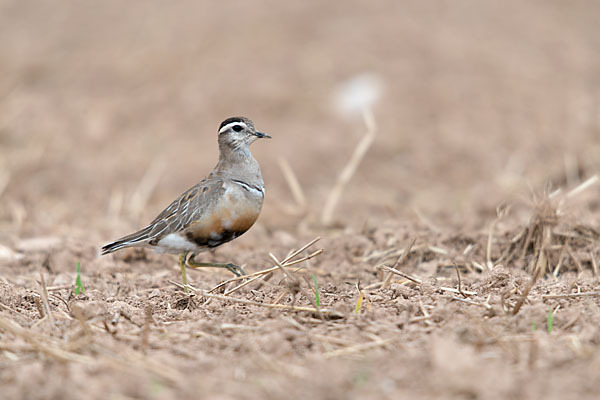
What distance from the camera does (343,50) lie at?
14453 mm

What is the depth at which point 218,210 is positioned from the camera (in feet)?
18.3

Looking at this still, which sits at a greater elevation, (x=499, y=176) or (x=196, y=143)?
(x=196, y=143)

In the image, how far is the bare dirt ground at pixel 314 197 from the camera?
11.5 feet

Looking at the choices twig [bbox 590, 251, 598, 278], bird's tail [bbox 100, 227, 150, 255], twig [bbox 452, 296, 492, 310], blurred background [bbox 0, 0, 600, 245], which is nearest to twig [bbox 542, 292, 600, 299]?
twig [bbox 452, 296, 492, 310]

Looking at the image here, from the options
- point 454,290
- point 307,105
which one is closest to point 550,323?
point 454,290

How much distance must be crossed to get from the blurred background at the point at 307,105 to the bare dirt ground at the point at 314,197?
54mm

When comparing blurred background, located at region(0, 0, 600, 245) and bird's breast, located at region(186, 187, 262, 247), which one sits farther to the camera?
blurred background, located at region(0, 0, 600, 245)

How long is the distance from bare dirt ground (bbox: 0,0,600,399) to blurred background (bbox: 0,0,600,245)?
2.1 inches

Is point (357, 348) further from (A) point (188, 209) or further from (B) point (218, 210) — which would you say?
(A) point (188, 209)

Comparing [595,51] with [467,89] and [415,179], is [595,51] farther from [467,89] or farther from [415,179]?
[415,179]

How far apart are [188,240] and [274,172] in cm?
533

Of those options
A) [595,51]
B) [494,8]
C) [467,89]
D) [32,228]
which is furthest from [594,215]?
[494,8]

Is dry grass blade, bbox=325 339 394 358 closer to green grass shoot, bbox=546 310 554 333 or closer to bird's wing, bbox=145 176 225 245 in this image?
green grass shoot, bbox=546 310 554 333

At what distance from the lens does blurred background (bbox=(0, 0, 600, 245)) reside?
389 inches
